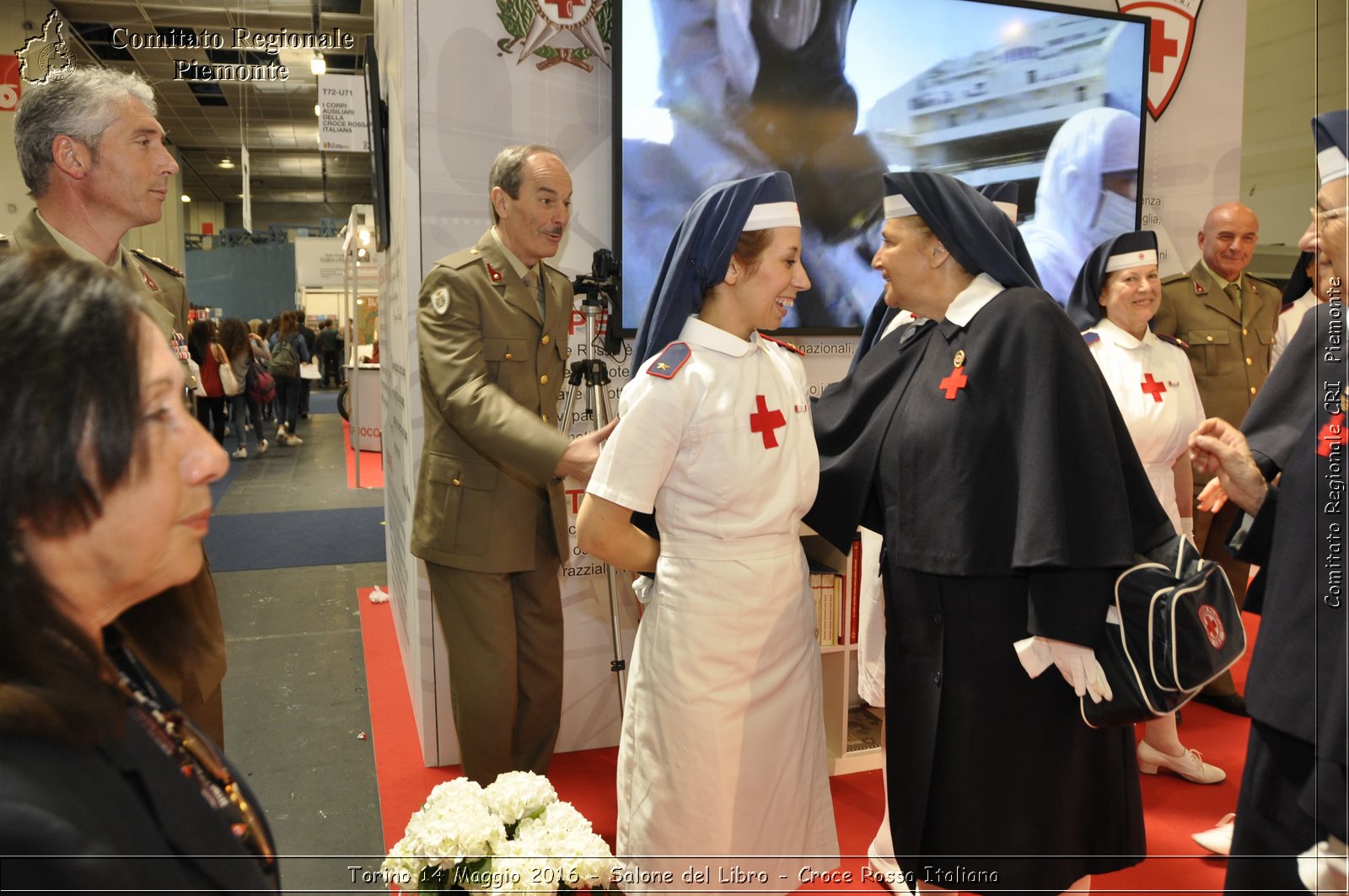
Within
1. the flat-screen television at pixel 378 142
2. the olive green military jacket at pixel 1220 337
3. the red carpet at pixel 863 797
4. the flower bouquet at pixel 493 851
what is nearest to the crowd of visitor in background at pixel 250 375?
the flat-screen television at pixel 378 142

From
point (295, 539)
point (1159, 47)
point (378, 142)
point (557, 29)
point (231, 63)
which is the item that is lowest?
point (295, 539)

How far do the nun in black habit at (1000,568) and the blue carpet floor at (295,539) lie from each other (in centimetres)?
538

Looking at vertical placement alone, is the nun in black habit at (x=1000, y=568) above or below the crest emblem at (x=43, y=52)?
below

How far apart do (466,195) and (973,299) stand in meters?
2.01

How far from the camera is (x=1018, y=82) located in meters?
4.10

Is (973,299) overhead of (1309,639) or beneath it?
overhead

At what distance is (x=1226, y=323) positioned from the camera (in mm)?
4219

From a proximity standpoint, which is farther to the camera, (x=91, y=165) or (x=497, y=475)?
(x=497, y=475)

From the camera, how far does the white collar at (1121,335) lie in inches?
135


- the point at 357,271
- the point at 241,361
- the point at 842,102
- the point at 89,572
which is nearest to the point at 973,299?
the point at 89,572

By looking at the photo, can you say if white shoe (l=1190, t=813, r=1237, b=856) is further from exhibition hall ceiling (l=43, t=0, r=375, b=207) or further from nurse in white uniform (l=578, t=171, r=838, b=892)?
exhibition hall ceiling (l=43, t=0, r=375, b=207)

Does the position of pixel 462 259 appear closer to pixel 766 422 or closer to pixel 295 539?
pixel 766 422

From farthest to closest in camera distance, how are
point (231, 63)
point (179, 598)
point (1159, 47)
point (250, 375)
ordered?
point (250, 375)
point (231, 63)
point (1159, 47)
point (179, 598)

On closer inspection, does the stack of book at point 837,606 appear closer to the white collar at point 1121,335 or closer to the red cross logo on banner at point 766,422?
the white collar at point 1121,335
